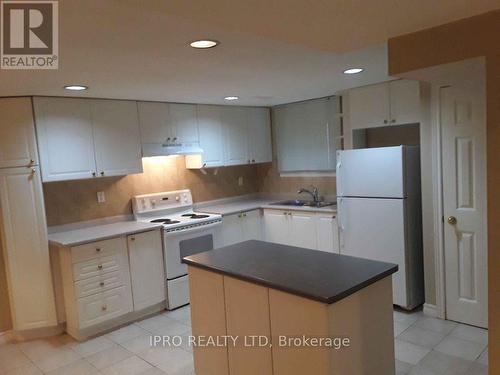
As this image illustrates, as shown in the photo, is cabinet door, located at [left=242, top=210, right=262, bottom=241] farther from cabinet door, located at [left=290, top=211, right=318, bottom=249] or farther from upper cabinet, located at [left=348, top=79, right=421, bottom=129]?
upper cabinet, located at [left=348, top=79, right=421, bottom=129]

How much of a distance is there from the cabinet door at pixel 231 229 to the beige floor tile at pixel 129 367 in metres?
1.74

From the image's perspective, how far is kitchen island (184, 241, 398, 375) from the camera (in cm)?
192

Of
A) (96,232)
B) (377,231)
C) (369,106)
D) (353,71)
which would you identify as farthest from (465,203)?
(96,232)

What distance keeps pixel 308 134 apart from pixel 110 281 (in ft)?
9.21

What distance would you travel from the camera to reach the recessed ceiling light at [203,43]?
2.11m

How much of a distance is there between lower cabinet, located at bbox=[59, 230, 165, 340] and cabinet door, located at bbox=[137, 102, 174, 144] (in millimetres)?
1015

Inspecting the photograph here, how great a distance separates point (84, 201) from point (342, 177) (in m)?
2.64

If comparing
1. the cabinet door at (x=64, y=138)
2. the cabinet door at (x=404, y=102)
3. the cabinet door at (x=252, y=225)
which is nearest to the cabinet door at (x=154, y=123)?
the cabinet door at (x=64, y=138)

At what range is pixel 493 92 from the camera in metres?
1.79

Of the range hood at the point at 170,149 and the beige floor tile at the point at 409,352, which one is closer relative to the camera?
the beige floor tile at the point at 409,352

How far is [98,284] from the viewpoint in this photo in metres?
3.55

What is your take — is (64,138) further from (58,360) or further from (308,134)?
(308,134)

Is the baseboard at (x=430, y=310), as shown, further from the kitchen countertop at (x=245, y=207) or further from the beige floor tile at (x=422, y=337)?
the kitchen countertop at (x=245, y=207)

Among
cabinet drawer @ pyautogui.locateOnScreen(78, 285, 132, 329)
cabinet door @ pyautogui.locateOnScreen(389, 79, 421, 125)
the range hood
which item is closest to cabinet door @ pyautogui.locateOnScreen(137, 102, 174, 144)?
the range hood
